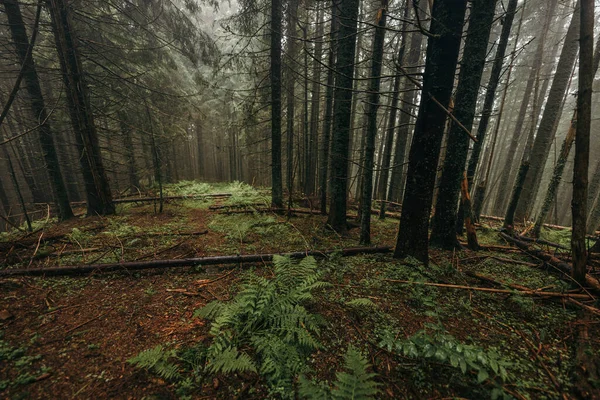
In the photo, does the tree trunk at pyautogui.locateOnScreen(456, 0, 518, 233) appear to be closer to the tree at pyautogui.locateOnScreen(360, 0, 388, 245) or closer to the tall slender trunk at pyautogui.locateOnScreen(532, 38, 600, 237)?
the tall slender trunk at pyautogui.locateOnScreen(532, 38, 600, 237)

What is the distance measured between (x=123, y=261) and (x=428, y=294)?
5.72 meters

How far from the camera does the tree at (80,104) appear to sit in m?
5.50

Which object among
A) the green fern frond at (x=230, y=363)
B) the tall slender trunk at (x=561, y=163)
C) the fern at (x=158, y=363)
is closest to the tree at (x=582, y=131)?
the tall slender trunk at (x=561, y=163)

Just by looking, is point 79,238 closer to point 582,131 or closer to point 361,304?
point 361,304

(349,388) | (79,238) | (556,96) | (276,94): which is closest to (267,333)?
(349,388)

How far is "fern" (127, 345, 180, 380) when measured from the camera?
212 centimetres

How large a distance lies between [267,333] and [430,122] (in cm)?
404

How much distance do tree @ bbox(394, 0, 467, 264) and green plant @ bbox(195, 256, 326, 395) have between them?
2.24 m

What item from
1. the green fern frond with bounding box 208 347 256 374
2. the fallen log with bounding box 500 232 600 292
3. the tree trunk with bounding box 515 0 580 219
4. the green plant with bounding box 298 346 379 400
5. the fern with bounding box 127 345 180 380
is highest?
the tree trunk with bounding box 515 0 580 219

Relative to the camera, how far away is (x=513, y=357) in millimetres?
2223

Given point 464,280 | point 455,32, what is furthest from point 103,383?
point 455,32

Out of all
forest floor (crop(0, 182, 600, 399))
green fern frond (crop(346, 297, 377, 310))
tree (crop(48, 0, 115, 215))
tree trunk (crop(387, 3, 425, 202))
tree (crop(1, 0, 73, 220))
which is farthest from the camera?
tree trunk (crop(387, 3, 425, 202))

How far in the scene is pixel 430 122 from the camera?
11.8 ft

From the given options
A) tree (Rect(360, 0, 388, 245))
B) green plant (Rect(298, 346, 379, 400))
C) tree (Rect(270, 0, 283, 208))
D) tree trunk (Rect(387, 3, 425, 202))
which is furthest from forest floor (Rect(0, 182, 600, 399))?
tree trunk (Rect(387, 3, 425, 202))
